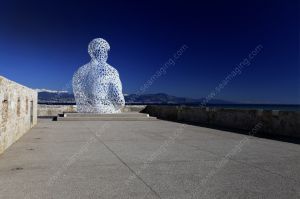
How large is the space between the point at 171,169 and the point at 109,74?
1597 centimetres

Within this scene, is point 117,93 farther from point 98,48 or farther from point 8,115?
point 8,115

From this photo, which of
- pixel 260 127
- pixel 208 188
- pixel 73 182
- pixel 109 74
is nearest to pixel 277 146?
pixel 260 127

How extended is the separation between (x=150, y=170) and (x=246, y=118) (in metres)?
9.30

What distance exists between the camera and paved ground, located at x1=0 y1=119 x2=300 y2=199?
505 cm

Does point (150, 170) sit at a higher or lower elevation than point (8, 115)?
lower

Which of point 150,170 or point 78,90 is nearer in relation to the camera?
point 150,170

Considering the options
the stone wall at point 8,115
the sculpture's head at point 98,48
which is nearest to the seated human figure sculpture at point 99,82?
the sculpture's head at point 98,48

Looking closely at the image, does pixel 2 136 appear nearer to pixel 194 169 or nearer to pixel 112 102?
pixel 194 169

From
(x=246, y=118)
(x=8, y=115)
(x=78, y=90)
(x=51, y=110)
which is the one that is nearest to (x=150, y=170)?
(x=8, y=115)

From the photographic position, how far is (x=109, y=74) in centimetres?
2214

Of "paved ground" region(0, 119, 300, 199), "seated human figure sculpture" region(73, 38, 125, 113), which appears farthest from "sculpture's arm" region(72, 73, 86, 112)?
"paved ground" region(0, 119, 300, 199)

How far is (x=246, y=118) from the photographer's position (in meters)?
15.0

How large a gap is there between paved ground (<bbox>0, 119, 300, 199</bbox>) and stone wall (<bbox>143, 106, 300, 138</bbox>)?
2120 mm

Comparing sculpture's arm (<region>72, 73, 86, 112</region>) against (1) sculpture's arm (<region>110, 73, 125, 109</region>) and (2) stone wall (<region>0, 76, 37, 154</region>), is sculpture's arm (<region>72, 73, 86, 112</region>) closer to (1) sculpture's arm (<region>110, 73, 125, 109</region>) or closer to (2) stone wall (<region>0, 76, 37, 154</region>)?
(1) sculpture's arm (<region>110, 73, 125, 109</region>)
